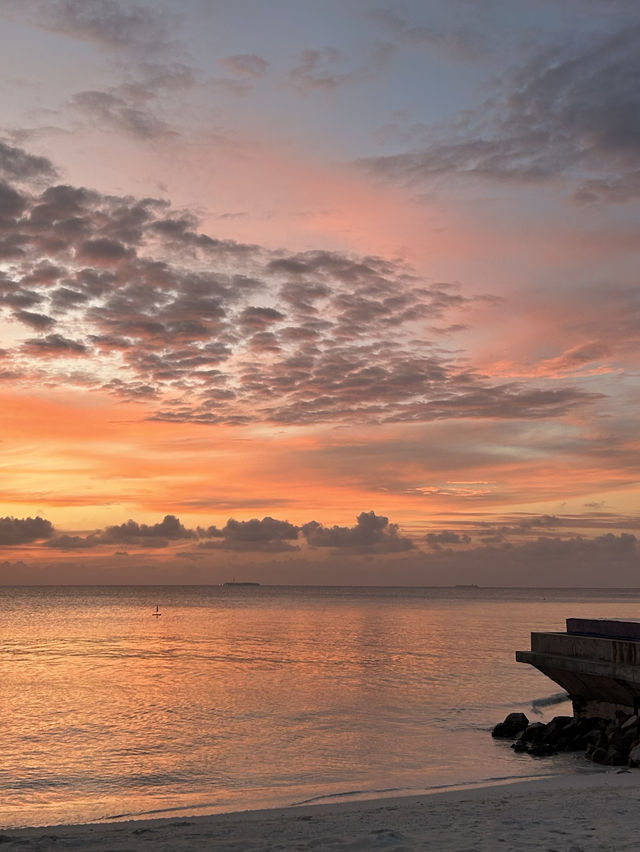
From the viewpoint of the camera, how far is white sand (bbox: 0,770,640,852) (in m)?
14.0

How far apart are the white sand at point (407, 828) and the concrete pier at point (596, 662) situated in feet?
22.9

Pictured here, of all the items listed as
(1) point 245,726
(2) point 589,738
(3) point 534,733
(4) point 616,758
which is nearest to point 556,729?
(3) point 534,733

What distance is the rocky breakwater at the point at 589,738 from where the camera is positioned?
2519cm

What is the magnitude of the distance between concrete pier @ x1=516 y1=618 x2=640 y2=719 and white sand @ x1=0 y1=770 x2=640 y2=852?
6.98 meters

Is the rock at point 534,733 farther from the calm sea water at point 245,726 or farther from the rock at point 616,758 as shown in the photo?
the rock at point 616,758

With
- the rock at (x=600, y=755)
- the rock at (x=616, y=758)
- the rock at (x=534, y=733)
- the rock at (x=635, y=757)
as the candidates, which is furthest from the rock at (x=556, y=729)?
the rock at (x=635, y=757)

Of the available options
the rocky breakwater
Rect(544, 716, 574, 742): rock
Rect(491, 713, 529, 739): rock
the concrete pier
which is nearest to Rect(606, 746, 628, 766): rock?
the rocky breakwater

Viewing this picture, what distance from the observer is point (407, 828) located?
15.5 meters

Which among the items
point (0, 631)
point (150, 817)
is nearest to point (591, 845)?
point (150, 817)

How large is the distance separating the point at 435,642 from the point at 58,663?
39.9 m

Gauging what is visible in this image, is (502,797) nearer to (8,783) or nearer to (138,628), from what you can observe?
(8,783)

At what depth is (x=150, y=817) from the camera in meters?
20.2

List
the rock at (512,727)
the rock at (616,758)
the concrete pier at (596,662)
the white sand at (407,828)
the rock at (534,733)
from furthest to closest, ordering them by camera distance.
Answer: the rock at (512,727), the rock at (534,733), the concrete pier at (596,662), the rock at (616,758), the white sand at (407,828)

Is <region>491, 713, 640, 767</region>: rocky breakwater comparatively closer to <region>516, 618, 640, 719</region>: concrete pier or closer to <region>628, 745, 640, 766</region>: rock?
<region>628, 745, 640, 766</region>: rock
